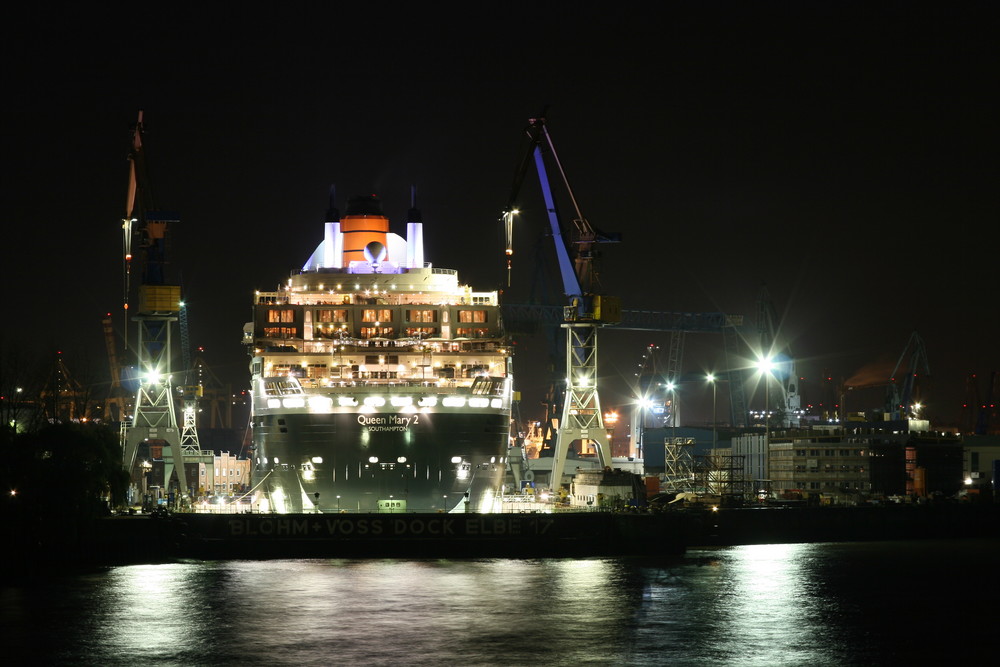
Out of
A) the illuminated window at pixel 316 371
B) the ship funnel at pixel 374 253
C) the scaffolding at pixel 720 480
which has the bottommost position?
the scaffolding at pixel 720 480

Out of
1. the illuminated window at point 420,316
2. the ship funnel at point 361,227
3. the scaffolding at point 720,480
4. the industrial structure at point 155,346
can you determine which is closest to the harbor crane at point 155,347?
the industrial structure at point 155,346

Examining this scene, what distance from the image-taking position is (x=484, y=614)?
63.3m

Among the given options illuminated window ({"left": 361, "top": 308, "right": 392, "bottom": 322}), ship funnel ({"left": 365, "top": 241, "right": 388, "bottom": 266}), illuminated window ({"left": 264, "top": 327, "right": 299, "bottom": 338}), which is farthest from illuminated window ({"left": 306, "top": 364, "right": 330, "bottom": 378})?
ship funnel ({"left": 365, "top": 241, "right": 388, "bottom": 266})

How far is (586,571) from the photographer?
3120 inches

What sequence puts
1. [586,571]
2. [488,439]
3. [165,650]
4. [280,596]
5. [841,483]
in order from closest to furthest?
[165,650] → [280,596] → [586,571] → [488,439] → [841,483]

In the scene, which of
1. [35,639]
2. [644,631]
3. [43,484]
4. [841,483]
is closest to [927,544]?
[841,483]

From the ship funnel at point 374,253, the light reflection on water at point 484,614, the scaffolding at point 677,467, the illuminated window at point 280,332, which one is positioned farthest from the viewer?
the scaffolding at point 677,467

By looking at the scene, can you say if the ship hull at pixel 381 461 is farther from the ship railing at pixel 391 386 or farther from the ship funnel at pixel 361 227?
the ship funnel at pixel 361 227

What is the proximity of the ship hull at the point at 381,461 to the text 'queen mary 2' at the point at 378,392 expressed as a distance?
6 centimetres

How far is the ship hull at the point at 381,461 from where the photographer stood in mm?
82688

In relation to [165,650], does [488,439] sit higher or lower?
Result: higher

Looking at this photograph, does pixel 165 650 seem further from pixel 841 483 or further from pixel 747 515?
pixel 841 483

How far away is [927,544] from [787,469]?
38.6m

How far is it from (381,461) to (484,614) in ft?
68.2
